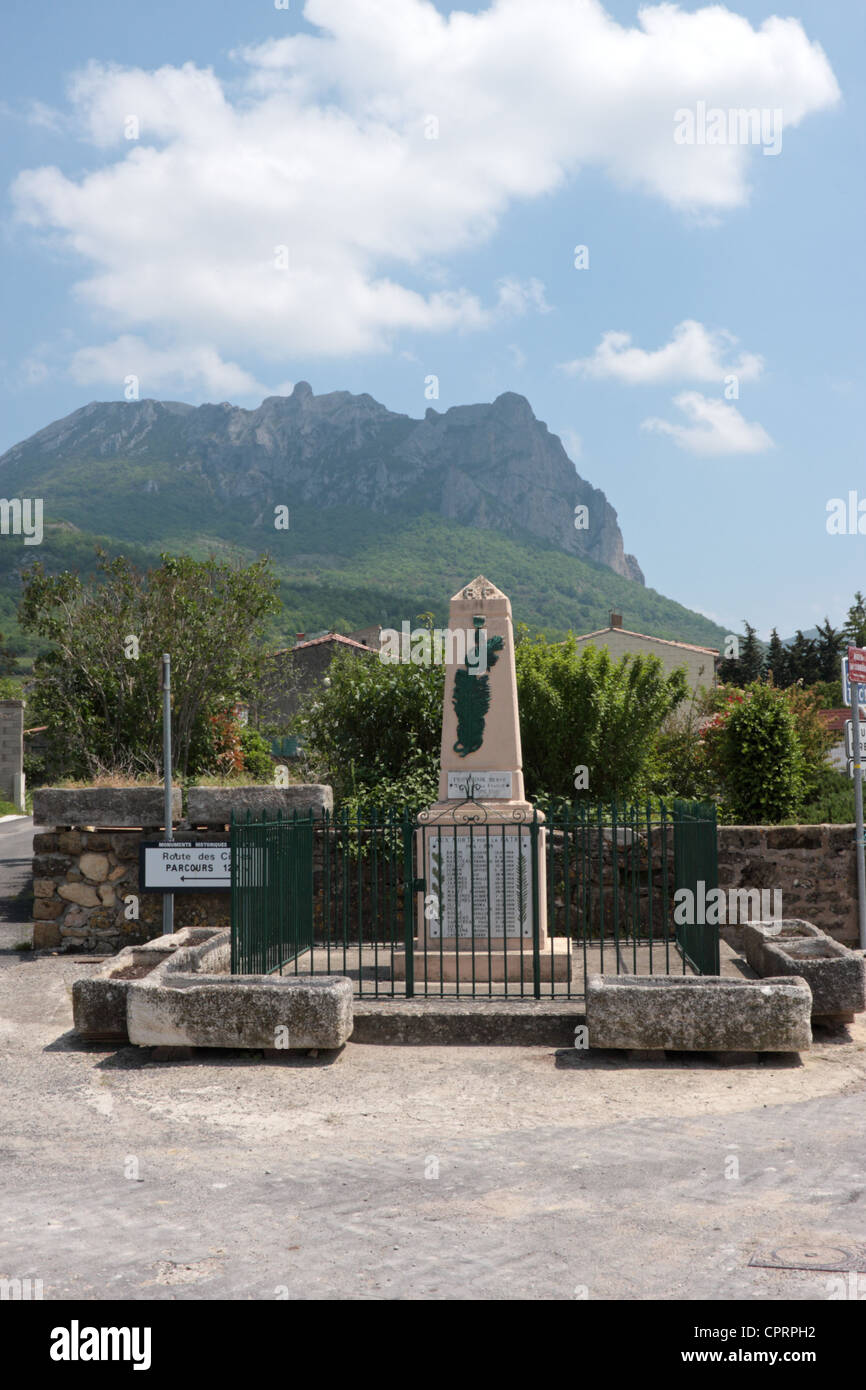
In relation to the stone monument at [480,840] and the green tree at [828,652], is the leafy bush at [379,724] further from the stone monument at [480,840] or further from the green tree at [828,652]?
the green tree at [828,652]

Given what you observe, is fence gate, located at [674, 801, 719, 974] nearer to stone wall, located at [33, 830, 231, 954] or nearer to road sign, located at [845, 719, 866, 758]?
road sign, located at [845, 719, 866, 758]

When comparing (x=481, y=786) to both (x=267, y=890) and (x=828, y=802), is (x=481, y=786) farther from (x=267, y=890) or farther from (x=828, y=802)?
(x=828, y=802)

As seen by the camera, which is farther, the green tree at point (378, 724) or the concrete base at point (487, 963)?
the green tree at point (378, 724)

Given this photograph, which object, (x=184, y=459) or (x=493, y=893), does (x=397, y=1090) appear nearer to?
(x=493, y=893)

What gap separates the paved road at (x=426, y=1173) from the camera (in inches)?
145

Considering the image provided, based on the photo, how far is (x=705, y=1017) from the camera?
668cm

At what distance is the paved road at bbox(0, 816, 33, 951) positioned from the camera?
38.6ft

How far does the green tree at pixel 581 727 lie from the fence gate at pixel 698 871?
5403 mm

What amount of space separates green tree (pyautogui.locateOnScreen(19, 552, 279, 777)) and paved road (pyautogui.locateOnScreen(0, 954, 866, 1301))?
33.6 ft

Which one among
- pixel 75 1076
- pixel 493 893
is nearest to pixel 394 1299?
pixel 75 1076

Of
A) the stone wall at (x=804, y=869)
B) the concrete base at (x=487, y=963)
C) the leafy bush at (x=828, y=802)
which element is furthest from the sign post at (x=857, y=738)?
the concrete base at (x=487, y=963)

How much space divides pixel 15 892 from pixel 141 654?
4.52 m

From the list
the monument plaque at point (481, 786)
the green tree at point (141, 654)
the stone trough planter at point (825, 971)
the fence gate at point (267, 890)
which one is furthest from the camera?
the green tree at point (141, 654)

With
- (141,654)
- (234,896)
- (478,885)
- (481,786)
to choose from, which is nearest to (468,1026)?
(478,885)
